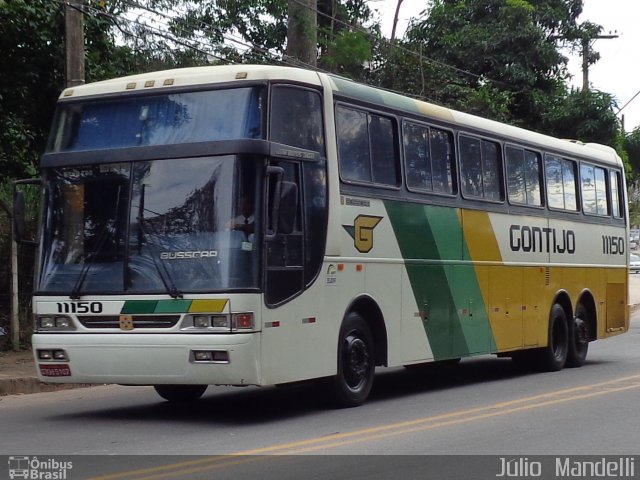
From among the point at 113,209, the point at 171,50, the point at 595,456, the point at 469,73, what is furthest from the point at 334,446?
the point at 469,73

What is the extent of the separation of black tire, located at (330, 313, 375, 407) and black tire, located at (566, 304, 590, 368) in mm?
6332

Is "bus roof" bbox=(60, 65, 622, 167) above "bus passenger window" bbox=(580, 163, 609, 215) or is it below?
above

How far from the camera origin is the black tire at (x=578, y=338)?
57.3ft

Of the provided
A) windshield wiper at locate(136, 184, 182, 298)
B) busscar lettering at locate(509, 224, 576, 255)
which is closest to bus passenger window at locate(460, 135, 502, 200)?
busscar lettering at locate(509, 224, 576, 255)

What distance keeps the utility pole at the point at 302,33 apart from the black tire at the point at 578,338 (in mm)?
6844

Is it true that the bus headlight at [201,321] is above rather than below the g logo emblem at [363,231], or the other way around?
below

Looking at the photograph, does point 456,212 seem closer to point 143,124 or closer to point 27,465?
point 143,124

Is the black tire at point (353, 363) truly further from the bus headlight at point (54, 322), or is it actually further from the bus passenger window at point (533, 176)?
the bus passenger window at point (533, 176)

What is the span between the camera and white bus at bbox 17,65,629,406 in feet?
33.3

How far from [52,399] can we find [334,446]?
18.2ft

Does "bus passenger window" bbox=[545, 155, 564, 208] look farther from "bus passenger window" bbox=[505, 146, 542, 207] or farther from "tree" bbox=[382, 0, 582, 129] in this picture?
"tree" bbox=[382, 0, 582, 129]

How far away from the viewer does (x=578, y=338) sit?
17.7 meters

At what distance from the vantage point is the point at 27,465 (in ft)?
27.3

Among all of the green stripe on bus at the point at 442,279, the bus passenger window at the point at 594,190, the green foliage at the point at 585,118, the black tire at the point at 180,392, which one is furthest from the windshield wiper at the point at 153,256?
the green foliage at the point at 585,118
